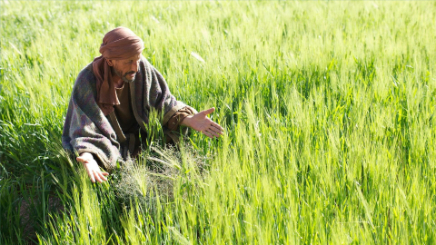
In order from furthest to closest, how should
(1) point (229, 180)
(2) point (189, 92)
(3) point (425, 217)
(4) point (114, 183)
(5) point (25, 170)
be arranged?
(2) point (189, 92), (5) point (25, 170), (4) point (114, 183), (1) point (229, 180), (3) point (425, 217)

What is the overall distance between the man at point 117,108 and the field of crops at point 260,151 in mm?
98

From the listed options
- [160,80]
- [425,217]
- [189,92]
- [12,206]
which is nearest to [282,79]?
[189,92]

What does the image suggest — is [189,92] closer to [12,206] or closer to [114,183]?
[114,183]

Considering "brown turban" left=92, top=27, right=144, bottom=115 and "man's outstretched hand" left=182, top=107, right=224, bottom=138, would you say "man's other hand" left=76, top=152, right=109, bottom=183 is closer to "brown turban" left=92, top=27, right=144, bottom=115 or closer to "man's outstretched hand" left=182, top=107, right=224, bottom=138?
"brown turban" left=92, top=27, right=144, bottom=115

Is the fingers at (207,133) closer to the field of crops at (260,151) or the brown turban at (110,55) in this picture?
the field of crops at (260,151)

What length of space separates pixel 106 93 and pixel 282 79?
1.06 m

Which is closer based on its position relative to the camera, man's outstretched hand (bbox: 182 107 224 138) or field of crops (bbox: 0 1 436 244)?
field of crops (bbox: 0 1 436 244)

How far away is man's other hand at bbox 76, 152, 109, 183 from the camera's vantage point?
1585mm

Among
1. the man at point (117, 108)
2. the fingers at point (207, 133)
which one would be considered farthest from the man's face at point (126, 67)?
the fingers at point (207, 133)

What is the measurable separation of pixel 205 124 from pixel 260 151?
410mm

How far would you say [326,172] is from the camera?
4.81 ft

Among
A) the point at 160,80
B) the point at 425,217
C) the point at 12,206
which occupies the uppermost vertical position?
the point at 160,80

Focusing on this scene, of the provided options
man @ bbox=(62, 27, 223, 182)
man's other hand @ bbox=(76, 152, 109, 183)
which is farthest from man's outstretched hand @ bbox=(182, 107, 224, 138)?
man's other hand @ bbox=(76, 152, 109, 183)

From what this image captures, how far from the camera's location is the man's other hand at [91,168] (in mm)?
1585
